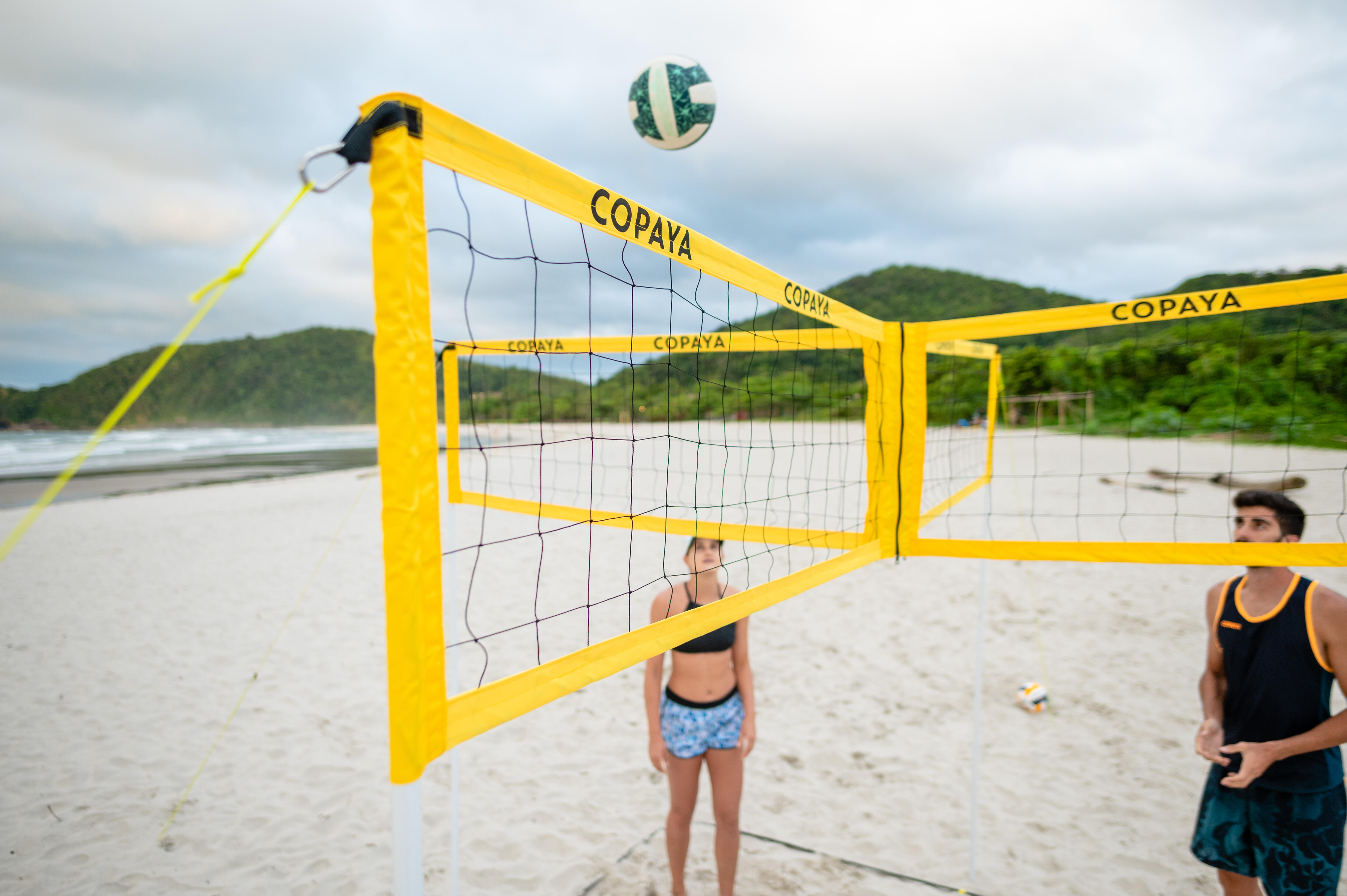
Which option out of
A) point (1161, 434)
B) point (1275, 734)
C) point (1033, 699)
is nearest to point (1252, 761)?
point (1275, 734)

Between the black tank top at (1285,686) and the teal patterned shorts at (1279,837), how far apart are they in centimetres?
5

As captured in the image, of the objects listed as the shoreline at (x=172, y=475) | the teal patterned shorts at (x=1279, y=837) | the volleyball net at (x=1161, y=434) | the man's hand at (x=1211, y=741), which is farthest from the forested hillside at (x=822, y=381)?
the shoreline at (x=172, y=475)

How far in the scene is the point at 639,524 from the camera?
2.75 metres

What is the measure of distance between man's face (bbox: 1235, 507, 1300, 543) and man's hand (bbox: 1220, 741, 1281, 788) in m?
0.63

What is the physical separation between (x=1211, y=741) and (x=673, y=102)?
348 cm

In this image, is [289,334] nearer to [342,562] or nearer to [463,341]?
[342,562]

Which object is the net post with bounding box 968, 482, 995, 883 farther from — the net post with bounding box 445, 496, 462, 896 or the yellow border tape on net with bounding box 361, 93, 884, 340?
the net post with bounding box 445, 496, 462, 896

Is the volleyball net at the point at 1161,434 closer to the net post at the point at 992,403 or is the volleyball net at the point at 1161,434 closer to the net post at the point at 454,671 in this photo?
the net post at the point at 992,403

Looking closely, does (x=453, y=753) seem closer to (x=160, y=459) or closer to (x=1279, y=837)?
(x=1279, y=837)

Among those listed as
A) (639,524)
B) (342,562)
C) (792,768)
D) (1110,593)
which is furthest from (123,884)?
(1110,593)

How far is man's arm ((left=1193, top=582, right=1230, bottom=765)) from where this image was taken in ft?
6.78

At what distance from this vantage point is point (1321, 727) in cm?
185

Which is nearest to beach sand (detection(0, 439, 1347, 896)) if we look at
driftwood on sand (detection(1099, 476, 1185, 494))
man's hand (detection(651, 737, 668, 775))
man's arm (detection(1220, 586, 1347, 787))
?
man's hand (detection(651, 737, 668, 775))

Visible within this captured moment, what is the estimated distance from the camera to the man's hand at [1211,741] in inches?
78.5
